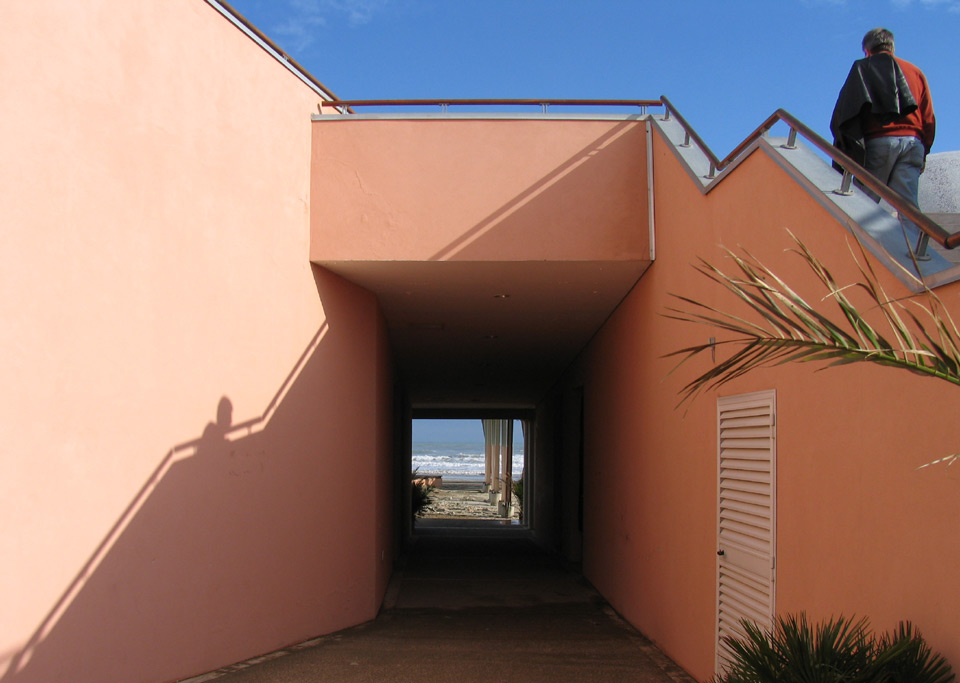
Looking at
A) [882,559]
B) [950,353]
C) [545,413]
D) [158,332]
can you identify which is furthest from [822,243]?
[545,413]

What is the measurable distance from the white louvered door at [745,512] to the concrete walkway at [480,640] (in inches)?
38.5

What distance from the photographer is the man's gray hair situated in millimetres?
4754

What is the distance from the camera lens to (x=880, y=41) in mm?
4766

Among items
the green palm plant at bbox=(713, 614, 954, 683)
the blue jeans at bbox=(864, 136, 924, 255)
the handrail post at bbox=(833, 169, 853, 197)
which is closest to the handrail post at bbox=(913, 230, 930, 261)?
the handrail post at bbox=(833, 169, 853, 197)

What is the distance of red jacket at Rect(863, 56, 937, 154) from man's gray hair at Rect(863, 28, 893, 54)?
0.29ft

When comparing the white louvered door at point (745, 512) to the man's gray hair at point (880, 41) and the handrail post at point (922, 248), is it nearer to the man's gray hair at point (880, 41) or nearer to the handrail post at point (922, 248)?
the handrail post at point (922, 248)

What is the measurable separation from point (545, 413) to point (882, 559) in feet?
47.3

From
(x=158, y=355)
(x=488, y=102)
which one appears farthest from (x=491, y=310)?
(x=158, y=355)

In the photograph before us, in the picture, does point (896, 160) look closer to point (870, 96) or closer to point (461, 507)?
point (870, 96)

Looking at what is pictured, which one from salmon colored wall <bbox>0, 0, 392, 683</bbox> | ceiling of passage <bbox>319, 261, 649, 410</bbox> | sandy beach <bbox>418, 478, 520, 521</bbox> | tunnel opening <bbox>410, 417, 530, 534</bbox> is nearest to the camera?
salmon colored wall <bbox>0, 0, 392, 683</bbox>

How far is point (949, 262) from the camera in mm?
2807

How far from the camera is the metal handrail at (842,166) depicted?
107 inches

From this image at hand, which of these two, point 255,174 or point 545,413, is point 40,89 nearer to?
point 255,174

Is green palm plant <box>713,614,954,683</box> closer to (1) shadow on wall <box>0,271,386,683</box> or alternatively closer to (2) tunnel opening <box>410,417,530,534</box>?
(1) shadow on wall <box>0,271,386,683</box>
